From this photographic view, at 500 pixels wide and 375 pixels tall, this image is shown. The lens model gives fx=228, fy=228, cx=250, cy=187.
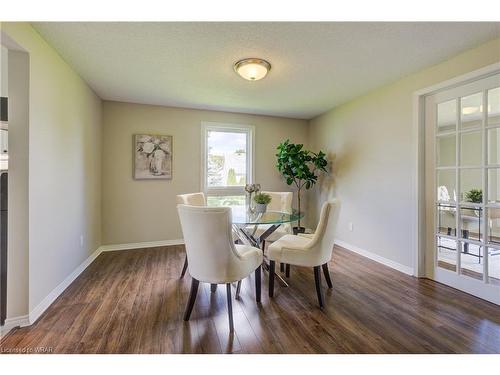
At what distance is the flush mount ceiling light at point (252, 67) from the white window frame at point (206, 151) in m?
1.76

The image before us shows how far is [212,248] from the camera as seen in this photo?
1.66 m

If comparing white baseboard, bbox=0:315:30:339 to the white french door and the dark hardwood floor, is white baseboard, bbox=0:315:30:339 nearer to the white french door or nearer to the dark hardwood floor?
the dark hardwood floor

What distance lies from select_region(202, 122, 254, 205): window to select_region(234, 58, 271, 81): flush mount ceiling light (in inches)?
70.9

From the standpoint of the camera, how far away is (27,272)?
5.70 ft

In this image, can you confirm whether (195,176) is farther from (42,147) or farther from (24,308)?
(24,308)

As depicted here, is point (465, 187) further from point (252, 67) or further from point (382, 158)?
point (252, 67)

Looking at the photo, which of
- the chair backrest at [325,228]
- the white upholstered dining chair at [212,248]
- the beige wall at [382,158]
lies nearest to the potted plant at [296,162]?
the beige wall at [382,158]

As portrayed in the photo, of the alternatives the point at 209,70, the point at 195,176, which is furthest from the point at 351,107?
the point at 195,176

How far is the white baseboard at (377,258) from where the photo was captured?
274 centimetres

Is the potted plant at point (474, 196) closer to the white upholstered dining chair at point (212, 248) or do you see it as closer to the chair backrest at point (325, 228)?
the chair backrest at point (325, 228)
